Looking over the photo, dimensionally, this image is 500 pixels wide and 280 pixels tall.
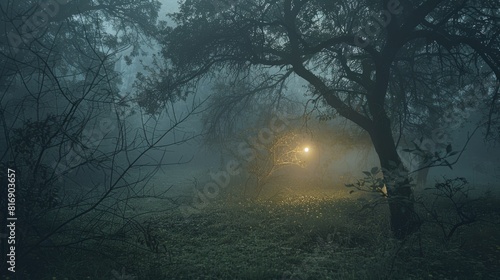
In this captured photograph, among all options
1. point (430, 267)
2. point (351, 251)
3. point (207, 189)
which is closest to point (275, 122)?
point (207, 189)

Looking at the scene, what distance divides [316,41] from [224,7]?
286 centimetres

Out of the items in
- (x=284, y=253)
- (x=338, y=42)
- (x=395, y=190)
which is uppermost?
(x=338, y=42)

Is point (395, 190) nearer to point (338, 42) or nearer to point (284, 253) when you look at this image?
point (284, 253)

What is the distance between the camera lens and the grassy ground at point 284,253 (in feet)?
16.7

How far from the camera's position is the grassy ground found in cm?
510

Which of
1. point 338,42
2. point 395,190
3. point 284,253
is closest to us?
point 284,253

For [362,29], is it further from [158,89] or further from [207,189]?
[207,189]

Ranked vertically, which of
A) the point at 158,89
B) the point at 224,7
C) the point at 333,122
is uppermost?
the point at 333,122

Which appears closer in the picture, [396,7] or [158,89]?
[396,7]

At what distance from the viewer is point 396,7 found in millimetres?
Answer: 7457

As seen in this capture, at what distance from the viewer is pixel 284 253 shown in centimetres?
628

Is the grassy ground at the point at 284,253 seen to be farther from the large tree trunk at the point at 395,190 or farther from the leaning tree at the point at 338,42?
the leaning tree at the point at 338,42

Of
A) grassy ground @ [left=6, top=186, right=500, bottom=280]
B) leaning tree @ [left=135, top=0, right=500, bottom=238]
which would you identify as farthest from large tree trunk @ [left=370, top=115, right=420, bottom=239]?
grassy ground @ [left=6, top=186, right=500, bottom=280]

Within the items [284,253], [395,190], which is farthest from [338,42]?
[284,253]
